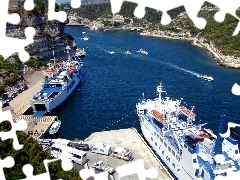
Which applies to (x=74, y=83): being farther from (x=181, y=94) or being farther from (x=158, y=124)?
(x=158, y=124)

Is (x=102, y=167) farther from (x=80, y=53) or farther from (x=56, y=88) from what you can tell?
(x=80, y=53)

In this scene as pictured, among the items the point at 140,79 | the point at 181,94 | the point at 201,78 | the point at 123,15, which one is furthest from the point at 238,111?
the point at 123,15

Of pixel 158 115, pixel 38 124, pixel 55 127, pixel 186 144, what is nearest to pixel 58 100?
pixel 38 124

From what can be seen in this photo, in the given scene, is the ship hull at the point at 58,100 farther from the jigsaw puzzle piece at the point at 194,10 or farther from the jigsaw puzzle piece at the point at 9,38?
the jigsaw puzzle piece at the point at 194,10

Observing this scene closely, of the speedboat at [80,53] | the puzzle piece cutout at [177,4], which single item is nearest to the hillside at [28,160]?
the puzzle piece cutout at [177,4]

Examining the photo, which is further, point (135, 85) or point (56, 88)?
point (135, 85)

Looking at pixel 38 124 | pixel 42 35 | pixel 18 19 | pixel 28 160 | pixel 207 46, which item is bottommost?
pixel 38 124

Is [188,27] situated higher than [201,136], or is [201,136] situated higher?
[188,27]
